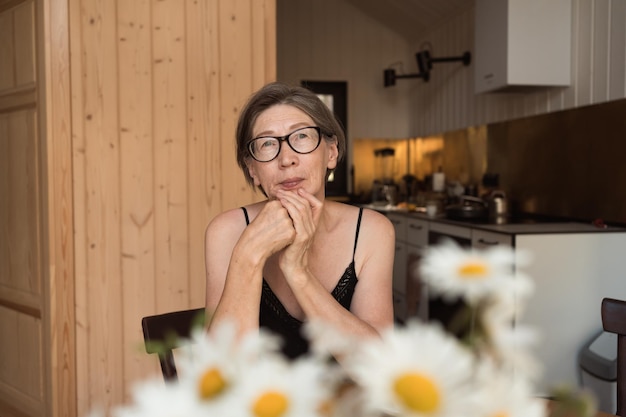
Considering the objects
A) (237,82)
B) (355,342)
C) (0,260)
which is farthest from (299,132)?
(0,260)

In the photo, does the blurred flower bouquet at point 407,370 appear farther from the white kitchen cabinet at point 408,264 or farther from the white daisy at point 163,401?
the white kitchen cabinet at point 408,264

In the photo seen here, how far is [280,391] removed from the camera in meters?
0.33

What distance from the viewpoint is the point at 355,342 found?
348 mm

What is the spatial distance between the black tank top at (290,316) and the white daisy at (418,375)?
1.42m

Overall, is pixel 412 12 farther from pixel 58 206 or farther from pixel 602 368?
pixel 58 206

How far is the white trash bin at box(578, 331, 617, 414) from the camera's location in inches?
112

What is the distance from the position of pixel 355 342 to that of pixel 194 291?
2522mm

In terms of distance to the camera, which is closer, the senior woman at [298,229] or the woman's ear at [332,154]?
the senior woman at [298,229]

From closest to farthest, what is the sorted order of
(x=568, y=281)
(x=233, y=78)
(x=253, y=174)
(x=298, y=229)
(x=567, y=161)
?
(x=298, y=229)
(x=253, y=174)
(x=233, y=78)
(x=568, y=281)
(x=567, y=161)

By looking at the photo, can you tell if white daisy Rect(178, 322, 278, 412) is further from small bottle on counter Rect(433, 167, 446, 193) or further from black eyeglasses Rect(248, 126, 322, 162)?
small bottle on counter Rect(433, 167, 446, 193)

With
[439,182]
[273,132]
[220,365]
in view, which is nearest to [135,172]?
[273,132]

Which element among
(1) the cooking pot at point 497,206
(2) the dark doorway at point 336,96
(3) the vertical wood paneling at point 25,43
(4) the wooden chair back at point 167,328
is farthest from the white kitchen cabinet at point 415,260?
(4) the wooden chair back at point 167,328

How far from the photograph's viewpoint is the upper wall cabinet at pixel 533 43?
3930mm

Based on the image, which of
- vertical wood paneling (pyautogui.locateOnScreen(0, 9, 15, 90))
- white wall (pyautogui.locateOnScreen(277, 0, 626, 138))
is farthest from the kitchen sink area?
white wall (pyautogui.locateOnScreen(277, 0, 626, 138))
